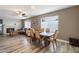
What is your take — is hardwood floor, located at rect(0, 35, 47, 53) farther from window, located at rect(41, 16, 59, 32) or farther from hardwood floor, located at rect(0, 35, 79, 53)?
window, located at rect(41, 16, 59, 32)

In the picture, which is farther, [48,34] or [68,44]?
[48,34]

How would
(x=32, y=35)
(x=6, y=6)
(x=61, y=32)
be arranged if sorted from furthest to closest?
1. (x=32, y=35)
2. (x=61, y=32)
3. (x=6, y=6)

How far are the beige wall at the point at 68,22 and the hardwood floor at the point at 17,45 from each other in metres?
0.65

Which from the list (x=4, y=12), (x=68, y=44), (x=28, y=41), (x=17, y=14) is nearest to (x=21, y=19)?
(x=17, y=14)

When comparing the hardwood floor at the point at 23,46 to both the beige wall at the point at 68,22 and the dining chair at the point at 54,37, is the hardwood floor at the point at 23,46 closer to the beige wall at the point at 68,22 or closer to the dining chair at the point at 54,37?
the dining chair at the point at 54,37

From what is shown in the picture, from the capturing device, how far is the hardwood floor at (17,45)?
7.29ft

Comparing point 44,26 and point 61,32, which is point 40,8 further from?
point 61,32

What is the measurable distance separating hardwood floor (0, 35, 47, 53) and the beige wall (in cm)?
65

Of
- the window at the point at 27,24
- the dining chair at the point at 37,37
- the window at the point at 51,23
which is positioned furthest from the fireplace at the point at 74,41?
the window at the point at 27,24

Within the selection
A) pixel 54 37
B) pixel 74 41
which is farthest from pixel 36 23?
pixel 74 41

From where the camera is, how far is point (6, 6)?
2.17 m

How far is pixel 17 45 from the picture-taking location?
2.28 meters

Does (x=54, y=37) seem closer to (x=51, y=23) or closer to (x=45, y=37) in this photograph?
(x=45, y=37)

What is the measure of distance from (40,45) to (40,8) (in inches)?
35.9
